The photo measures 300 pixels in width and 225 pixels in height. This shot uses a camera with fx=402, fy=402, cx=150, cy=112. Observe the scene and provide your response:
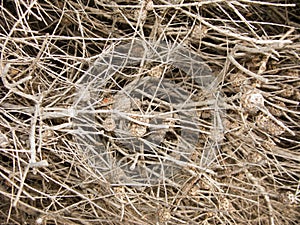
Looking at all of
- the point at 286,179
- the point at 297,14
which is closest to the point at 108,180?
the point at 286,179

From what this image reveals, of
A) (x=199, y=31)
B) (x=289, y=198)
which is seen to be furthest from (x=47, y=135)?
(x=289, y=198)

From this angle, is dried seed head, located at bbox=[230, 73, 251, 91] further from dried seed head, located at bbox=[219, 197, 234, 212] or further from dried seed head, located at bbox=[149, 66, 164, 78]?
dried seed head, located at bbox=[219, 197, 234, 212]

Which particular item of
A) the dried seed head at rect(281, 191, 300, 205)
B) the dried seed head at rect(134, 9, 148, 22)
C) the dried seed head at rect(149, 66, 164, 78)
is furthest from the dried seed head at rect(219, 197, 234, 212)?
the dried seed head at rect(134, 9, 148, 22)

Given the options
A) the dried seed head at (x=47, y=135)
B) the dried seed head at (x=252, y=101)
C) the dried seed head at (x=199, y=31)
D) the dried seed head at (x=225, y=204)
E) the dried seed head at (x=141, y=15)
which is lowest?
the dried seed head at (x=225, y=204)

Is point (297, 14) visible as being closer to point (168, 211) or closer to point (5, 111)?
point (168, 211)

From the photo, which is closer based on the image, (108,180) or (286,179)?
(108,180)

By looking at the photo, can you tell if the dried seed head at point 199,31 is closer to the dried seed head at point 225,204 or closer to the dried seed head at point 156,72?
the dried seed head at point 156,72

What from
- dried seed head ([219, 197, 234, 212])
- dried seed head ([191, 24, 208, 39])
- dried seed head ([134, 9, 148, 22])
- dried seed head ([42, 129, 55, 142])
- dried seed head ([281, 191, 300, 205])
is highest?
dried seed head ([134, 9, 148, 22])

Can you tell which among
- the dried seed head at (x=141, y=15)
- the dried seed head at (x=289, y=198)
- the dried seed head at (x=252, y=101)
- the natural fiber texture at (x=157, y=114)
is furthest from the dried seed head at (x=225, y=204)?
the dried seed head at (x=141, y=15)
